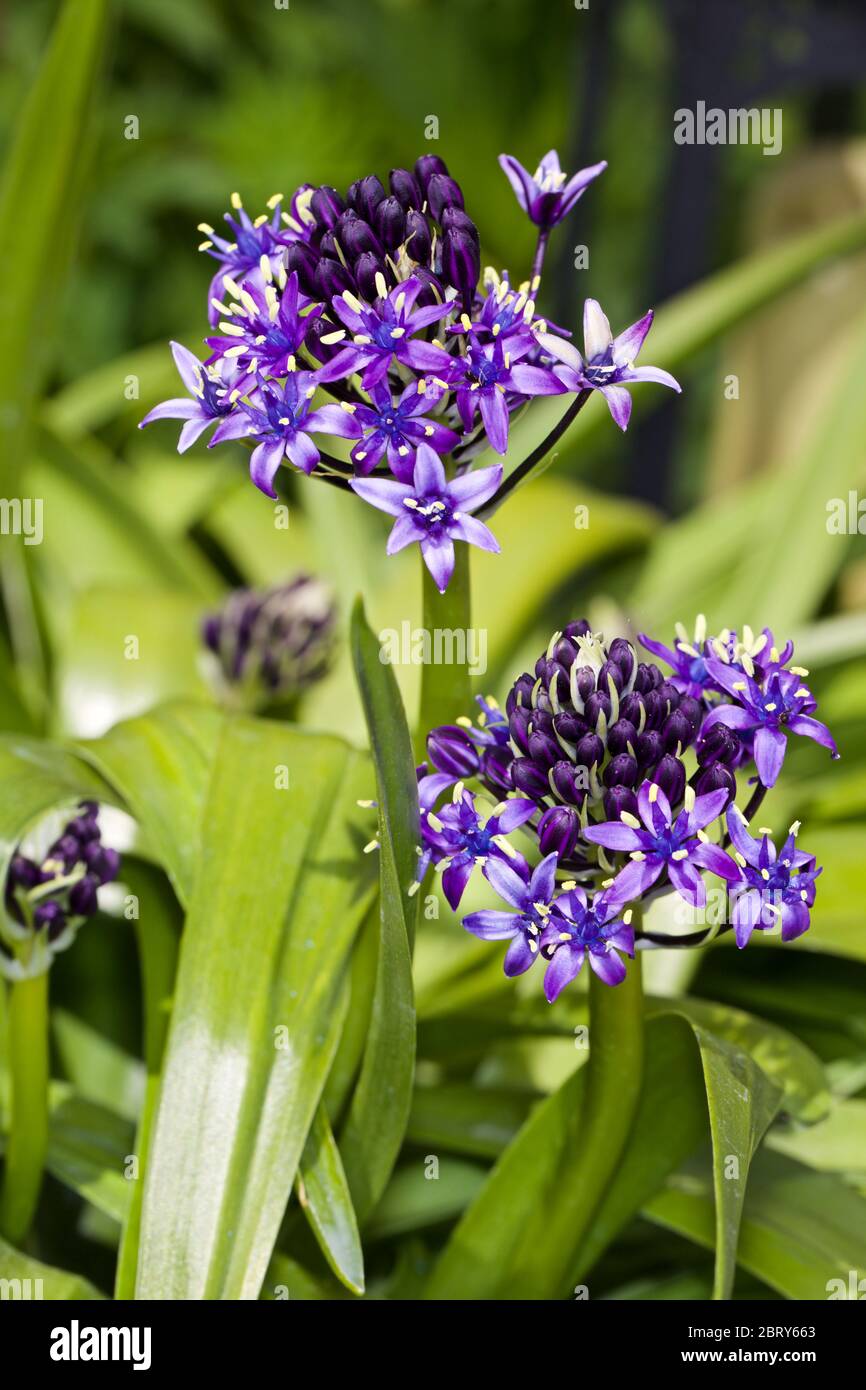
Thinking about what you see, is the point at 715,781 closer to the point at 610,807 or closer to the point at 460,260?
the point at 610,807

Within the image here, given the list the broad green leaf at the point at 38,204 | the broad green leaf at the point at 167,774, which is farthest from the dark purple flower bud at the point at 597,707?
the broad green leaf at the point at 38,204

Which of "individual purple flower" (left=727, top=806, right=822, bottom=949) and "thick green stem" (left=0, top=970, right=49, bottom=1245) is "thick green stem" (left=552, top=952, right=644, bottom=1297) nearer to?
"individual purple flower" (left=727, top=806, right=822, bottom=949)

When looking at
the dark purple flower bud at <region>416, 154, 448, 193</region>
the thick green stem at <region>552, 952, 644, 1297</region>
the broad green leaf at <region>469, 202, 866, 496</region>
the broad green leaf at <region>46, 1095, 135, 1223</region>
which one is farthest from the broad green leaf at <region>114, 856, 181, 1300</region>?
the broad green leaf at <region>469, 202, 866, 496</region>

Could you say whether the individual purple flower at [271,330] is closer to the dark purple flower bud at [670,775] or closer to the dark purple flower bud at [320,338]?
the dark purple flower bud at [320,338]

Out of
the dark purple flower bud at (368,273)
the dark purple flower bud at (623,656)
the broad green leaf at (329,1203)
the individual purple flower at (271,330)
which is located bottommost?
the broad green leaf at (329,1203)

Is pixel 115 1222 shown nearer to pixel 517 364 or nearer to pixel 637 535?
pixel 517 364

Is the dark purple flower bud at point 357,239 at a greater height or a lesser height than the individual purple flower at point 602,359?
greater

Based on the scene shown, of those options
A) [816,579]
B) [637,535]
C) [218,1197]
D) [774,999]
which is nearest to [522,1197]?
[218,1197]
